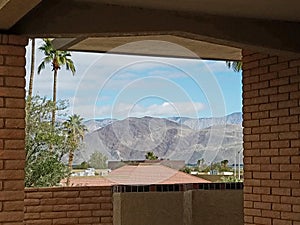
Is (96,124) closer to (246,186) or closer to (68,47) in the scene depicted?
(68,47)

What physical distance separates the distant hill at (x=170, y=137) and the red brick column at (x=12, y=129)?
7364mm

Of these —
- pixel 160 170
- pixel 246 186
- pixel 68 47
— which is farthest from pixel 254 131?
pixel 160 170

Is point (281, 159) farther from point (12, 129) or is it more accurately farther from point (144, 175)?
point (144, 175)

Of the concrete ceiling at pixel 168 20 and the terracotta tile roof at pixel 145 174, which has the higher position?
the concrete ceiling at pixel 168 20

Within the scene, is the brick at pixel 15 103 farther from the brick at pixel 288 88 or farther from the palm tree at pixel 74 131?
the palm tree at pixel 74 131

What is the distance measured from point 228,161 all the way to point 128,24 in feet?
30.3

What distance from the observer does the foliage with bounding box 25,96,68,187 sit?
40.4 ft

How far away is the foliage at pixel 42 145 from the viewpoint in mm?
12323

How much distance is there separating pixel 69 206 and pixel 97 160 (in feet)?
21.9

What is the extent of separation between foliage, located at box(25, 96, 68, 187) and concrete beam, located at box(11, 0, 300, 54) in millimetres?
7900

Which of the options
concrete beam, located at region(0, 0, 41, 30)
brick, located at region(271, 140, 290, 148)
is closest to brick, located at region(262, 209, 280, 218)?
brick, located at region(271, 140, 290, 148)

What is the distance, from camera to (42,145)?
13.1 meters

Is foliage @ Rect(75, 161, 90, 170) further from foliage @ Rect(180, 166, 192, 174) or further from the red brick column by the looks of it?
the red brick column

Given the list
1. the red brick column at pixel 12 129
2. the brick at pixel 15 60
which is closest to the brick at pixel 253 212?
the red brick column at pixel 12 129
